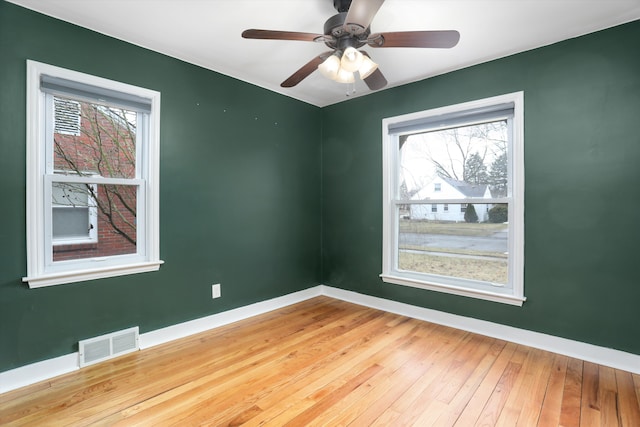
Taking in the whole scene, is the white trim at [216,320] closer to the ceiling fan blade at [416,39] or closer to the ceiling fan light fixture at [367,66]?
the ceiling fan light fixture at [367,66]

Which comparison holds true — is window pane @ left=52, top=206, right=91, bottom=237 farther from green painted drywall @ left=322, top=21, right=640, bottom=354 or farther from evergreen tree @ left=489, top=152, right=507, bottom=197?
evergreen tree @ left=489, top=152, right=507, bottom=197

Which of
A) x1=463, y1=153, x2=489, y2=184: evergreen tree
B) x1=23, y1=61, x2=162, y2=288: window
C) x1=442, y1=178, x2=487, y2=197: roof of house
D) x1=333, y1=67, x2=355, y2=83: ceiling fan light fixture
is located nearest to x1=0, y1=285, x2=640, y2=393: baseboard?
x1=23, y1=61, x2=162, y2=288: window

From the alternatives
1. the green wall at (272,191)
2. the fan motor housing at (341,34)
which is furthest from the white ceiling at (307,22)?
the fan motor housing at (341,34)

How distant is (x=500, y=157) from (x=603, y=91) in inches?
31.6

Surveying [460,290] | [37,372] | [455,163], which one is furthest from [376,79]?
[37,372]

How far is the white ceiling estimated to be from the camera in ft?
6.68

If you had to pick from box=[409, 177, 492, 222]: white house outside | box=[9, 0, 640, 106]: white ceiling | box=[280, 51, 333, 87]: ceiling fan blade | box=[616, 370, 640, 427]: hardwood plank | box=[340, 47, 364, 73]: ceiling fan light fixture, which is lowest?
box=[616, 370, 640, 427]: hardwood plank

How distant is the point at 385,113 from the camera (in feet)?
11.4

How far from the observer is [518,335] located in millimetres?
2660

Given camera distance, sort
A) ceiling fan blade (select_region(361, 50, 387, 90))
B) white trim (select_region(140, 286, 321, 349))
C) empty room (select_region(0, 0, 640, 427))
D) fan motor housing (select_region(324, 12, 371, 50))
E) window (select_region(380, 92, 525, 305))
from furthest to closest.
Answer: window (select_region(380, 92, 525, 305))
white trim (select_region(140, 286, 321, 349))
ceiling fan blade (select_region(361, 50, 387, 90))
empty room (select_region(0, 0, 640, 427))
fan motor housing (select_region(324, 12, 371, 50))

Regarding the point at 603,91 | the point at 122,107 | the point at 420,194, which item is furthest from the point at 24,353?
the point at 603,91

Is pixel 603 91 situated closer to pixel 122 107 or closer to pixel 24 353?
pixel 122 107

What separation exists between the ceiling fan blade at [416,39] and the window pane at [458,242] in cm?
168

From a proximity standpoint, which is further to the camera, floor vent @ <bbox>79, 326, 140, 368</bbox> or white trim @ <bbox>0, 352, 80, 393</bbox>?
floor vent @ <bbox>79, 326, 140, 368</bbox>
